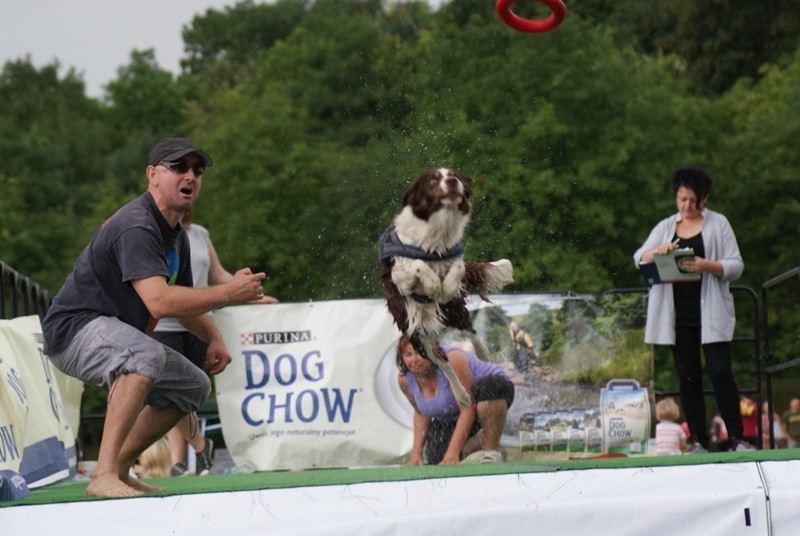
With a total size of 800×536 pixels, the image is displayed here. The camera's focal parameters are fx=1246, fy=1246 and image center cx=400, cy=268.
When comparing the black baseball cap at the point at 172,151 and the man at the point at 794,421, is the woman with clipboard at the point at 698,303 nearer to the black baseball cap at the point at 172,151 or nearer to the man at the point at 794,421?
the black baseball cap at the point at 172,151

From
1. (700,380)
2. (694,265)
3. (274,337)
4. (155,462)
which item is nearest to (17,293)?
(155,462)

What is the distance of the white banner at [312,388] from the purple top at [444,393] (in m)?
0.98

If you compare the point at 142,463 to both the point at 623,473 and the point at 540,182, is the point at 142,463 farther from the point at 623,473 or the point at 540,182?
the point at 540,182

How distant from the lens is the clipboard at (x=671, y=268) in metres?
8.33

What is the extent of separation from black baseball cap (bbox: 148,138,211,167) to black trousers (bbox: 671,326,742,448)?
12.5 feet

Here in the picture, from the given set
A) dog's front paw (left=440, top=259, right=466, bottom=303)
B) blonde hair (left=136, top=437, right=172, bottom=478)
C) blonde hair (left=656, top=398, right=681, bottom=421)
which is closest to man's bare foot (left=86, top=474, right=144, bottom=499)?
dog's front paw (left=440, top=259, right=466, bottom=303)

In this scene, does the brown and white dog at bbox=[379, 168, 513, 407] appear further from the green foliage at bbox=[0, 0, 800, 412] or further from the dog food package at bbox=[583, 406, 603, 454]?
the dog food package at bbox=[583, 406, 603, 454]

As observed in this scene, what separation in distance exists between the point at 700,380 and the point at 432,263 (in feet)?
9.37

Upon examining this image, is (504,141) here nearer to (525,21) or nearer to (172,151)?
(525,21)

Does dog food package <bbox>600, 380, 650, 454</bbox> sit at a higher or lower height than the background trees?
lower

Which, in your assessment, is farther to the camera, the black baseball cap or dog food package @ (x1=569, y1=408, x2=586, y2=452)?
dog food package @ (x1=569, y1=408, x2=586, y2=452)

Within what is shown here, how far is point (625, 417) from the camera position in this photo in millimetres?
9391

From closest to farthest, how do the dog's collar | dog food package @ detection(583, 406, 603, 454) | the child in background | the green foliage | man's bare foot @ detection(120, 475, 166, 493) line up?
man's bare foot @ detection(120, 475, 166, 493)
the dog's collar
the child in background
dog food package @ detection(583, 406, 603, 454)
the green foliage

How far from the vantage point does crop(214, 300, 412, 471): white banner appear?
9.47 metres
